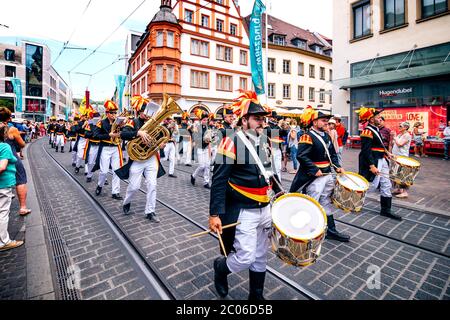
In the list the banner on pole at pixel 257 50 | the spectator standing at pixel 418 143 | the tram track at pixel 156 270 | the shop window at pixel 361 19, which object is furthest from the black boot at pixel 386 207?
the shop window at pixel 361 19

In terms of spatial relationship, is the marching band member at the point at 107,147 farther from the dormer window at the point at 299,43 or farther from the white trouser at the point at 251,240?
the dormer window at the point at 299,43

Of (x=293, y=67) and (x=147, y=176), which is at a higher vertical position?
(x=293, y=67)

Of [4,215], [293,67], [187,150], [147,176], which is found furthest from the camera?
[293,67]

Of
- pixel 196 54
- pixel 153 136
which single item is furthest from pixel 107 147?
pixel 196 54

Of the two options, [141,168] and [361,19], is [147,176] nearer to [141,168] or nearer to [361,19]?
[141,168]

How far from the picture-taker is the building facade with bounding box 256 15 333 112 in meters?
34.2

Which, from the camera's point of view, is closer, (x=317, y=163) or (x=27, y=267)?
(x=27, y=267)

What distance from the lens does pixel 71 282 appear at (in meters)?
3.10

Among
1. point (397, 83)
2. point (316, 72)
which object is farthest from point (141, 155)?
point (316, 72)

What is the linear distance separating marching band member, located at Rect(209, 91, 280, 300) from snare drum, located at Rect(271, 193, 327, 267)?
0.21 metres

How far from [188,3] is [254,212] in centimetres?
3014

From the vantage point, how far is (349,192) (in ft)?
12.7

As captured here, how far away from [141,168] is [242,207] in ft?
10.5

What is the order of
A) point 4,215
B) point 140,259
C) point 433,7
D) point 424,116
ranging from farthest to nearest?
point 424,116, point 433,7, point 4,215, point 140,259
